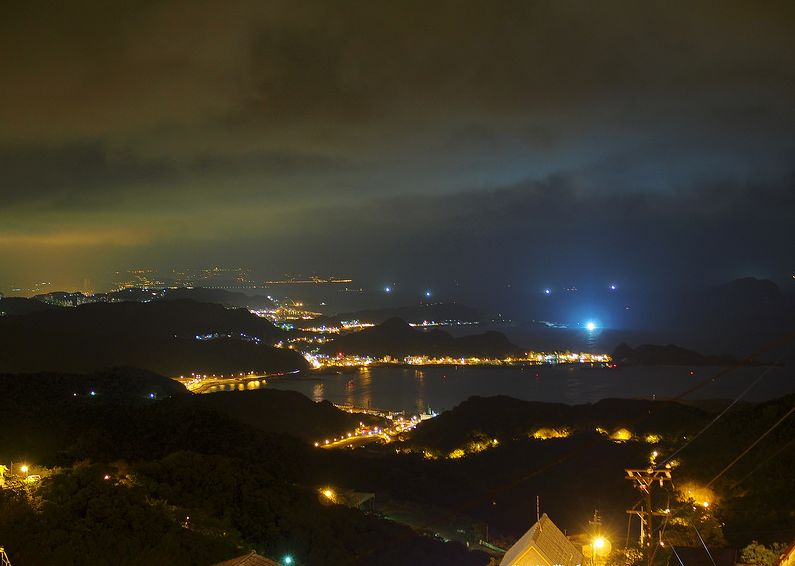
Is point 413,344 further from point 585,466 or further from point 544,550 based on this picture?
point 544,550

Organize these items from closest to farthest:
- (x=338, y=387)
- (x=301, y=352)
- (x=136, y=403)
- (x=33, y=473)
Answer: (x=33, y=473), (x=136, y=403), (x=338, y=387), (x=301, y=352)

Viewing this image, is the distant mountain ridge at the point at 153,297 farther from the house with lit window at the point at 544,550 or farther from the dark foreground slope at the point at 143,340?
the house with lit window at the point at 544,550

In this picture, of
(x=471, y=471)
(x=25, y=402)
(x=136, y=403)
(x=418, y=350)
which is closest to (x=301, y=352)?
(x=418, y=350)

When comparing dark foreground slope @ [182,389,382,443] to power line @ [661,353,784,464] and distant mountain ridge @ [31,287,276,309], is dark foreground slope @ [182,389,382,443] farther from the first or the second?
distant mountain ridge @ [31,287,276,309]

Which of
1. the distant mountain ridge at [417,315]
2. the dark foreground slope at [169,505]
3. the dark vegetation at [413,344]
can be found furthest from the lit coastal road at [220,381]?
the distant mountain ridge at [417,315]

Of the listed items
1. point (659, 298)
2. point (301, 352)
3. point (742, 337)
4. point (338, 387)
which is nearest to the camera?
point (338, 387)

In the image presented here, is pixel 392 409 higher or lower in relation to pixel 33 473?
lower

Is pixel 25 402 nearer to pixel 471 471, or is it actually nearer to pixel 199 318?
pixel 471 471
